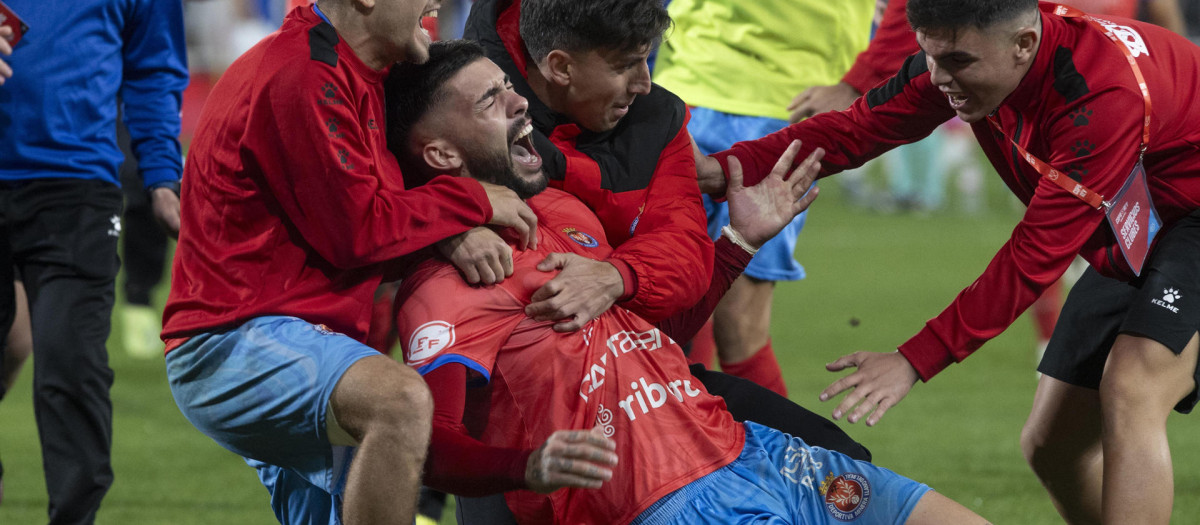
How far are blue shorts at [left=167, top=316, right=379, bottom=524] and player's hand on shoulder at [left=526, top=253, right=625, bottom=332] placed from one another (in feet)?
1.31

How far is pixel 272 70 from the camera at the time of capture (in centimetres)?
295

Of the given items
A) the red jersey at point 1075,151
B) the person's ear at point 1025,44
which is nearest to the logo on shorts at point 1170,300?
the red jersey at point 1075,151

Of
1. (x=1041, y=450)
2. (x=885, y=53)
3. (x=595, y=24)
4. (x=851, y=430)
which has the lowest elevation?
(x=851, y=430)

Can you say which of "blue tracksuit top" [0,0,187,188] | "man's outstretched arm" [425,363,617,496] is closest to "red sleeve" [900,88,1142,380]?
"man's outstretched arm" [425,363,617,496]

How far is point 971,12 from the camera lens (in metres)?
3.29

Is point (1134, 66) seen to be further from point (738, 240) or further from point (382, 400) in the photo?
point (382, 400)

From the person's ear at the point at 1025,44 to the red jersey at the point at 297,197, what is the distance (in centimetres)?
140

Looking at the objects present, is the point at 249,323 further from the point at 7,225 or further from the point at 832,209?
the point at 832,209

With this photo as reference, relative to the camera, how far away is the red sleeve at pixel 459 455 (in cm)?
273

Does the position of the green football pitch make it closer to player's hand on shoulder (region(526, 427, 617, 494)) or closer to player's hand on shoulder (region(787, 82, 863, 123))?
player's hand on shoulder (region(787, 82, 863, 123))

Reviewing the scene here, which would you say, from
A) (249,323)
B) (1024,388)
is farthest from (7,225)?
(1024,388)

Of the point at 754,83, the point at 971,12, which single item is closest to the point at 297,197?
the point at 971,12

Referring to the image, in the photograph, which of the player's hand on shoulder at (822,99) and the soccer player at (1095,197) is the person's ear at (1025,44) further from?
the player's hand on shoulder at (822,99)

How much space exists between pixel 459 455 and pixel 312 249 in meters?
0.64
